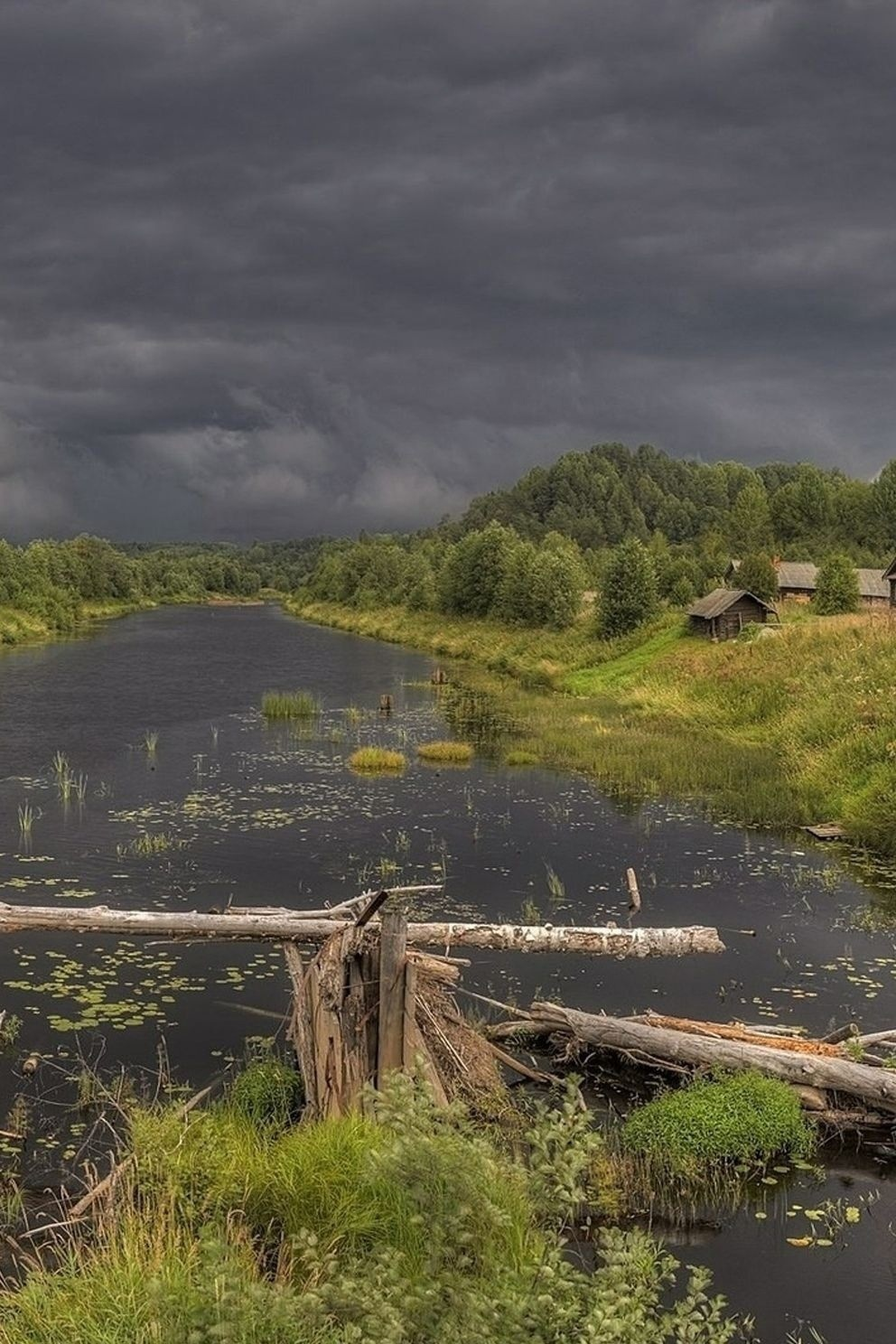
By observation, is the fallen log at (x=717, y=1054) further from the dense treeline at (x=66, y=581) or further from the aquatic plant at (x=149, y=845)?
the dense treeline at (x=66, y=581)

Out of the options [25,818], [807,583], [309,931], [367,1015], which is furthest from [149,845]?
[807,583]

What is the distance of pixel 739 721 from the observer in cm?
4378

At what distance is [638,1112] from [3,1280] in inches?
294

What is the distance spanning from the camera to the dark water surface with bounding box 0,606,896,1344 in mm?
12398

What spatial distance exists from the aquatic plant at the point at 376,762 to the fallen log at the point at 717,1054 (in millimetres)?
23189

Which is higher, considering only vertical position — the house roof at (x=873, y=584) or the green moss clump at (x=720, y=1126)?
the house roof at (x=873, y=584)

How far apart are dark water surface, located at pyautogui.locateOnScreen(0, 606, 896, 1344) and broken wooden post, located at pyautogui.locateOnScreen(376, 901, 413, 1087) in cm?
376

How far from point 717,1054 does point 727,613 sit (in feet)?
183

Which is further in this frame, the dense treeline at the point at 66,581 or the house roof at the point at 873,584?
the dense treeline at the point at 66,581

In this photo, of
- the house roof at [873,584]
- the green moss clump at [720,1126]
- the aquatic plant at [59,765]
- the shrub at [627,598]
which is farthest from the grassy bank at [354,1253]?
the house roof at [873,584]

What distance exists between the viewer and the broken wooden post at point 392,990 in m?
12.5

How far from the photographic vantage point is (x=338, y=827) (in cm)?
3011

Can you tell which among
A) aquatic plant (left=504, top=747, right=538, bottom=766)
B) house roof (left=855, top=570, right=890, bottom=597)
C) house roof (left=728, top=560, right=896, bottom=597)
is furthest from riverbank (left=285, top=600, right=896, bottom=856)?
house roof (left=728, top=560, right=896, bottom=597)

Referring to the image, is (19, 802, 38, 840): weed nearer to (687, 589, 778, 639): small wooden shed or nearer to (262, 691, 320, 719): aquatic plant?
(262, 691, 320, 719): aquatic plant
